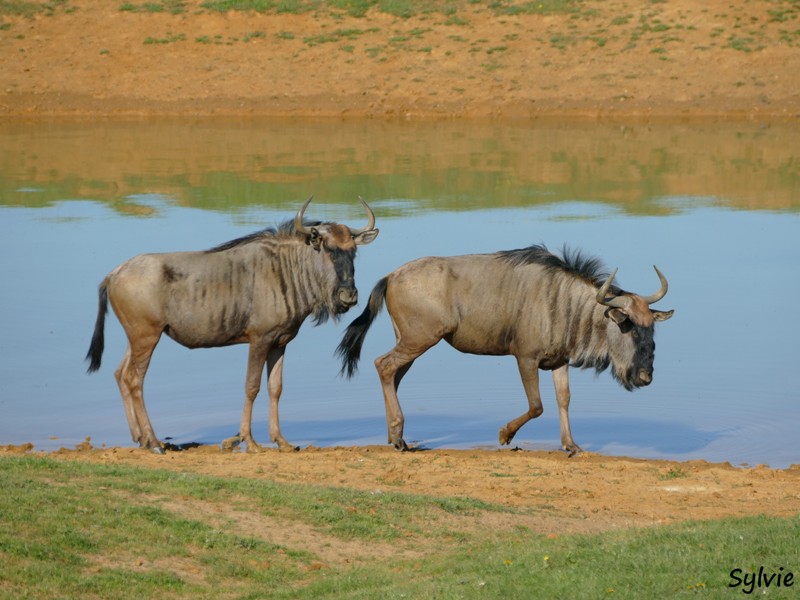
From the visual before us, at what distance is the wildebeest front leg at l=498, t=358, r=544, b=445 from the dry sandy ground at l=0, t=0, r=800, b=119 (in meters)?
28.2

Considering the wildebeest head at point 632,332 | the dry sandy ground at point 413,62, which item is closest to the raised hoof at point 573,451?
the wildebeest head at point 632,332

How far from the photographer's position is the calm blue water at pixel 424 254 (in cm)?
1528

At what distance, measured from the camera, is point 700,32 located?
4538 cm

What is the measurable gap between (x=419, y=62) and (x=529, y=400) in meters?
32.1

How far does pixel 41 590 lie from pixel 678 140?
29.9 m

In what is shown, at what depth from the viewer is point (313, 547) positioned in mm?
9930

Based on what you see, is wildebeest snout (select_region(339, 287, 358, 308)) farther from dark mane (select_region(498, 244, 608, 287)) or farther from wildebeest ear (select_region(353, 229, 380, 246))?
dark mane (select_region(498, 244, 608, 287))

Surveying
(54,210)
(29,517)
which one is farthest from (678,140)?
(29,517)

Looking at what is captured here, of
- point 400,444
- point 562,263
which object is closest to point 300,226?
point 400,444

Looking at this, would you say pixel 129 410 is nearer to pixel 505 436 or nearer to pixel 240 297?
pixel 240 297

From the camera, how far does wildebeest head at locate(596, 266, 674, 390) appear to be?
13.8 meters

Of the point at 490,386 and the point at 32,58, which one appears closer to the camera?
the point at 490,386

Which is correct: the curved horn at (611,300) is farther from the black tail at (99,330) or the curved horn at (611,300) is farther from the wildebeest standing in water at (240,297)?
the black tail at (99,330)

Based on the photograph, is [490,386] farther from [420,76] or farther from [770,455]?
[420,76]
